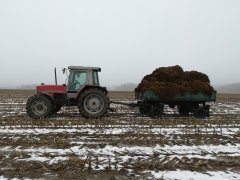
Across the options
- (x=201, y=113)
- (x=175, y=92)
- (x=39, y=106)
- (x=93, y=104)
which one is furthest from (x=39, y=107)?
(x=201, y=113)

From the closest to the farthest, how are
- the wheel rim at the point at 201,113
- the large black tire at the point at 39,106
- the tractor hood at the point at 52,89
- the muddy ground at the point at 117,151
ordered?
the muddy ground at the point at 117,151
the large black tire at the point at 39,106
the tractor hood at the point at 52,89
the wheel rim at the point at 201,113

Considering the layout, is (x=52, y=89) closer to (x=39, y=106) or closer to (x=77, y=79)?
(x=39, y=106)

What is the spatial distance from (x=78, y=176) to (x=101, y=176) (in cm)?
41

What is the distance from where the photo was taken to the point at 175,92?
11.5 metres

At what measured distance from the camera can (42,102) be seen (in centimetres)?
1112

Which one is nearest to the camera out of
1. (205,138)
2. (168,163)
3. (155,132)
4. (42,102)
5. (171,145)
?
(168,163)

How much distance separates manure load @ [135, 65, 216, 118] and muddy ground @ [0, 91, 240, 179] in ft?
7.51

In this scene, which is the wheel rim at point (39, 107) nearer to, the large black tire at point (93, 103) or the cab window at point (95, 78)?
the large black tire at point (93, 103)

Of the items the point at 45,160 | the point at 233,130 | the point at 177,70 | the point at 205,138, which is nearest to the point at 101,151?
the point at 45,160

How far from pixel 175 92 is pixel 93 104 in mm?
3649

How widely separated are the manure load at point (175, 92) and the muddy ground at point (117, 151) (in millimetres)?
2290

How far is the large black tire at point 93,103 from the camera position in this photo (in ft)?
36.3

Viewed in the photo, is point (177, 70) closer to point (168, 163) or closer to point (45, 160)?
point (168, 163)

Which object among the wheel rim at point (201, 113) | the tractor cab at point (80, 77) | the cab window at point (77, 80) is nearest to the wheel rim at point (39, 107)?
the tractor cab at point (80, 77)
